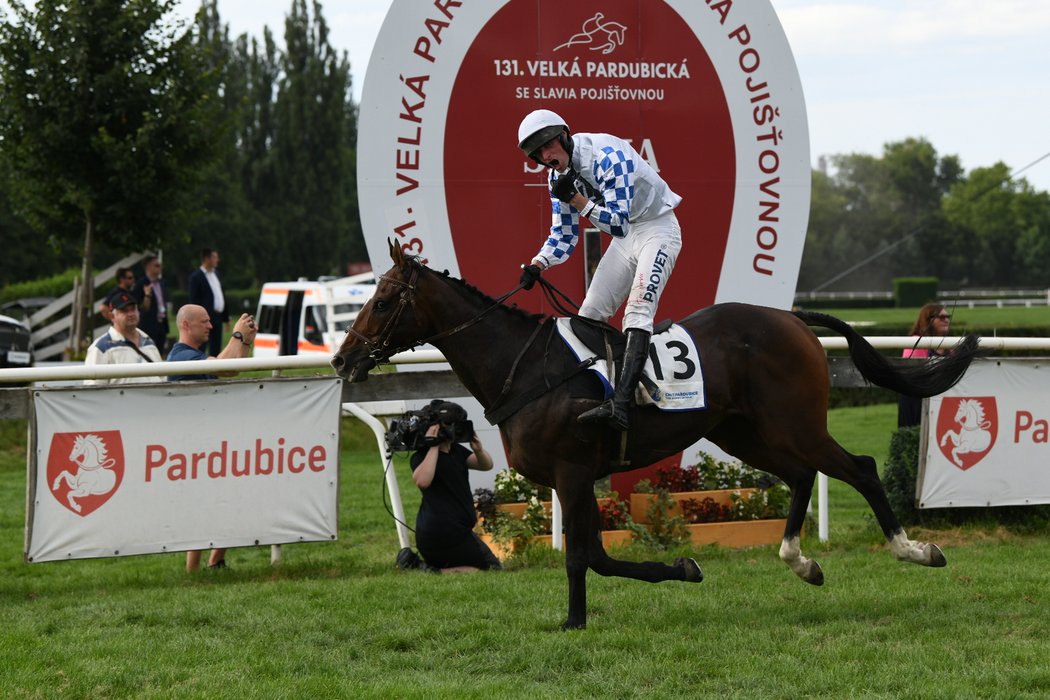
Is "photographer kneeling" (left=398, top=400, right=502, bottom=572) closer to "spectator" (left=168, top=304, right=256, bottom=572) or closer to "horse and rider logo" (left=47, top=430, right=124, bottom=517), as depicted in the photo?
"spectator" (left=168, top=304, right=256, bottom=572)

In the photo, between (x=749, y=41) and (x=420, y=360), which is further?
(x=749, y=41)

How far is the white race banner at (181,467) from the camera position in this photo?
20.7 ft

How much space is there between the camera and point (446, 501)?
6.86 meters

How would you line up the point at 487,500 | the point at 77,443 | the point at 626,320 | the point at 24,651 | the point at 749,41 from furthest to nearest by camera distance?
the point at 749,41, the point at 487,500, the point at 77,443, the point at 626,320, the point at 24,651

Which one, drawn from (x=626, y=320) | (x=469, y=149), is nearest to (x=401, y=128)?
(x=469, y=149)

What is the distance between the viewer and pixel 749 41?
812 cm

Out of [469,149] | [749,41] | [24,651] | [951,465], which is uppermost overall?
[749,41]

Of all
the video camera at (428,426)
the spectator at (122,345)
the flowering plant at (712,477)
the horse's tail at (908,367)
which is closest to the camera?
the horse's tail at (908,367)

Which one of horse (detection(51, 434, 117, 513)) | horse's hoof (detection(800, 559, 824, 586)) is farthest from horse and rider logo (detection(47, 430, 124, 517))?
horse's hoof (detection(800, 559, 824, 586))

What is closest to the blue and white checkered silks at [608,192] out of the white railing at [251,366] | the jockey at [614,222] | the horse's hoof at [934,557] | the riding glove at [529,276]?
the jockey at [614,222]

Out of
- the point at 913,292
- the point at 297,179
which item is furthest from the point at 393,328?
the point at 913,292

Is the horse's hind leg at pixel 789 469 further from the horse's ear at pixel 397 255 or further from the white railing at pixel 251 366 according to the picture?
the horse's ear at pixel 397 255

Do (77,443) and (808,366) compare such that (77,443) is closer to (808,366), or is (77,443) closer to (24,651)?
(24,651)

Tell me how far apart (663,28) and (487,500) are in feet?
10.6
